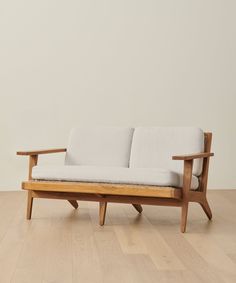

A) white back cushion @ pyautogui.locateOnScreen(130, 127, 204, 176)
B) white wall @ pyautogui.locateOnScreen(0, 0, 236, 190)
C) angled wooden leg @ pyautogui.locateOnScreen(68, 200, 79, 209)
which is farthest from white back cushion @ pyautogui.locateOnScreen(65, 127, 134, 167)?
white wall @ pyautogui.locateOnScreen(0, 0, 236, 190)

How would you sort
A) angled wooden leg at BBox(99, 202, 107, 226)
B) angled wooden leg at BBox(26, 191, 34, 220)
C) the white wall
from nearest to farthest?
angled wooden leg at BBox(99, 202, 107, 226) < angled wooden leg at BBox(26, 191, 34, 220) < the white wall

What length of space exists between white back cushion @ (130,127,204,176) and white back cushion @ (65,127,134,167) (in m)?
0.08

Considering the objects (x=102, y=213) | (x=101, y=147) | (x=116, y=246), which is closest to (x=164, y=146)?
(x=101, y=147)

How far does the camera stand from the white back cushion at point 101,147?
4.73m

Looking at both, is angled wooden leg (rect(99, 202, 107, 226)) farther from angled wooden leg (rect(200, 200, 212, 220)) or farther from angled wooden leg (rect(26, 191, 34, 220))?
angled wooden leg (rect(200, 200, 212, 220))

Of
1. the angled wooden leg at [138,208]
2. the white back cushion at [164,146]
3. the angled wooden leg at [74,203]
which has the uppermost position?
the white back cushion at [164,146]

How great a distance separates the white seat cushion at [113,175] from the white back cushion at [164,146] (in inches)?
10.6

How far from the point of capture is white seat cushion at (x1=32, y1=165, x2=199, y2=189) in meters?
3.98

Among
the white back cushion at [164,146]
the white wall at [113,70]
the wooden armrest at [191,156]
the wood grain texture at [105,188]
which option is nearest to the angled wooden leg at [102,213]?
the wood grain texture at [105,188]

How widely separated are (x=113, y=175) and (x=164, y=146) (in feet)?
2.21

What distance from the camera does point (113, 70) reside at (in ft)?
22.1

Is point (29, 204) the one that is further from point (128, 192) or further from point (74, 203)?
point (128, 192)

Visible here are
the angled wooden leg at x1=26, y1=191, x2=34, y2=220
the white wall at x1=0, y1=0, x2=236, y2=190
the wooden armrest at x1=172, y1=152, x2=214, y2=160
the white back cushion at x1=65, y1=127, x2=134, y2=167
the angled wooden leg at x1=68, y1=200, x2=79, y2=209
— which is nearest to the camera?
the wooden armrest at x1=172, y1=152, x2=214, y2=160

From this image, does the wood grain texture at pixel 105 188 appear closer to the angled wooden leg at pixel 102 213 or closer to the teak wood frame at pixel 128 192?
the teak wood frame at pixel 128 192
